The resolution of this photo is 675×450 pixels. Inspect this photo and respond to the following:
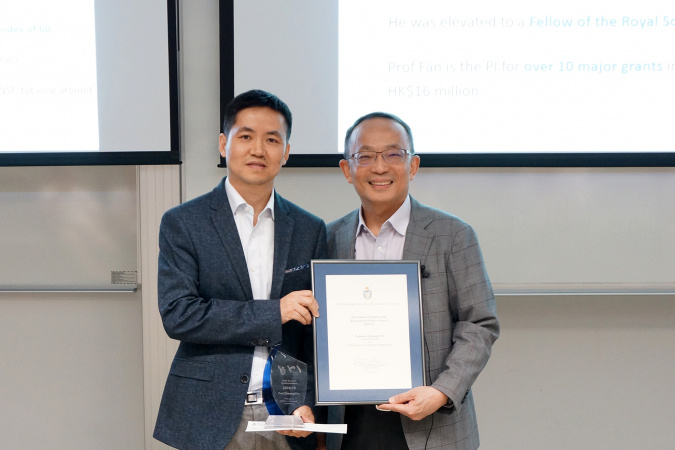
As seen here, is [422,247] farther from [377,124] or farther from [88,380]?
[88,380]

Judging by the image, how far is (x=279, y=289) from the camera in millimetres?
1586

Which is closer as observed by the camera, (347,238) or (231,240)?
(231,240)

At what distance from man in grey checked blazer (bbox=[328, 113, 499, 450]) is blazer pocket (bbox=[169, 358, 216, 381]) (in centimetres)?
40

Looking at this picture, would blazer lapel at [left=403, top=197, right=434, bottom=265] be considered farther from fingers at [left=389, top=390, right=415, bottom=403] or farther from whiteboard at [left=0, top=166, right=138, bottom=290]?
whiteboard at [left=0, top=166, right=138, bottom=290]

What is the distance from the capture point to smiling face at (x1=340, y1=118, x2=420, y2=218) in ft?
5.41

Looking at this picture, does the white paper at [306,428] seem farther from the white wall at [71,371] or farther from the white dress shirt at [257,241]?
the white wall at [71,371]

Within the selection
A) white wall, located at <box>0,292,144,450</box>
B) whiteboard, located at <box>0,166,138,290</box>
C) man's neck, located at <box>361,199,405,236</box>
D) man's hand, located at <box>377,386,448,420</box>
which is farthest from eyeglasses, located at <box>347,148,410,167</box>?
white wall, located at <box>0,292,144,450</box>

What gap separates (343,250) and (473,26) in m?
1.44

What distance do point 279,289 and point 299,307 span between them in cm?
11

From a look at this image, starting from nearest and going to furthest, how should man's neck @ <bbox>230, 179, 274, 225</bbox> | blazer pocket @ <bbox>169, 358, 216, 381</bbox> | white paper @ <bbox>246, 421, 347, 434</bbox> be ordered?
white paper @ <bbox>246, 421, 347, 434</bbox> → blazer pocket @ <bbox>169, 358, 216, 381</bbox> → man's neck @ <bbox>230, 179, 274, 225</bbox>

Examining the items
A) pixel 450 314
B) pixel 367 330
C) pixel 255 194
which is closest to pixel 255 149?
pixel 255 194

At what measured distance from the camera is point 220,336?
1475 mm

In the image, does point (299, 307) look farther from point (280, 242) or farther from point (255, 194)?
point (255, 194)

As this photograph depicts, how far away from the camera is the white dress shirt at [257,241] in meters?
1.60
